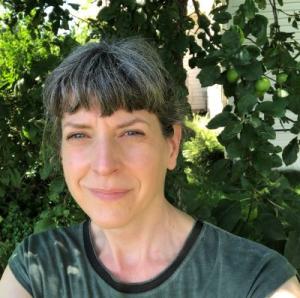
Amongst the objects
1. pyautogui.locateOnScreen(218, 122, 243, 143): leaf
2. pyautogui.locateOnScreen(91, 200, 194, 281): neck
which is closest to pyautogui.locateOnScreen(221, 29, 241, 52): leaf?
pyautogui.locateOnScreen(218, 122, 243, 143): leaf

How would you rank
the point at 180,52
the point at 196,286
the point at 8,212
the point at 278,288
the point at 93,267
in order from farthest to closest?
the point at 8,212 → the point at 180,52 → the point at 93,267 → the point at 196,286 → the point at 278,288

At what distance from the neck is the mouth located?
0.37ft

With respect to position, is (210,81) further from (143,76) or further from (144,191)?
(144,191)

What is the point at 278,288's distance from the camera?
1.32 meters

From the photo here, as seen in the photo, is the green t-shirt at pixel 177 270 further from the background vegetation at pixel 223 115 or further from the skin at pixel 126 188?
the background vegetation at pixel 223 115

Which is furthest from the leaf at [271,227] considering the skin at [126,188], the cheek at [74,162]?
the cheek at [74,162]

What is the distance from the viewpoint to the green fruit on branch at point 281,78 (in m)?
1.89

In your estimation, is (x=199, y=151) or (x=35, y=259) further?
(x=199, y=151)

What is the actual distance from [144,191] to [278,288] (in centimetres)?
41

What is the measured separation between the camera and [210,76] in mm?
1849

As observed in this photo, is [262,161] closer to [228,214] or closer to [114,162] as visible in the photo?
[228,214]

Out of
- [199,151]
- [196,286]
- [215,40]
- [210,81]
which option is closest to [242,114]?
[210,81]

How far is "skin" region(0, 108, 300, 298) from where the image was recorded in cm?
141

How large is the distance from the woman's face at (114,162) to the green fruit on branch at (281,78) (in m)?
0.60
